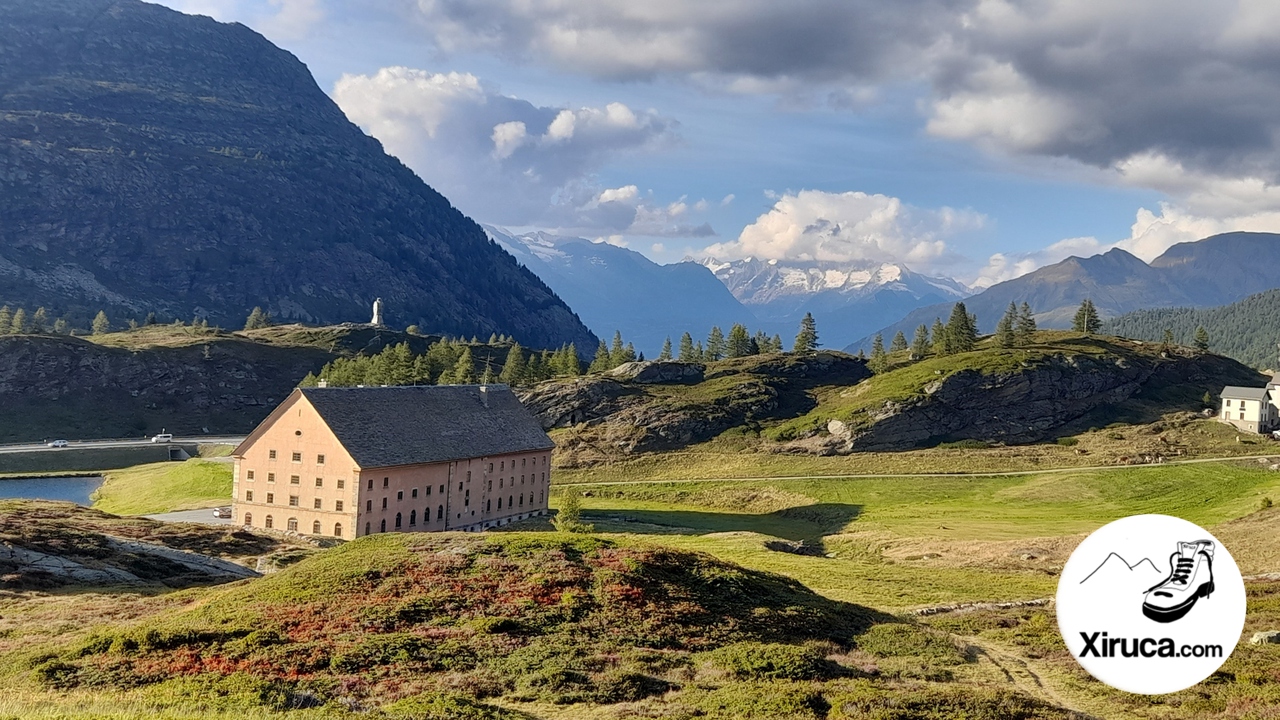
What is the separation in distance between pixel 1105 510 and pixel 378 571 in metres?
86.8

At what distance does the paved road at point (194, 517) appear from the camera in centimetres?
8969

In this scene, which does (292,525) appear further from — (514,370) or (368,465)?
(514,370)

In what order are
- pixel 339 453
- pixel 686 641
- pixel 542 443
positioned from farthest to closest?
pixel 542 443 < pixel 339 453 < pixel 686 641

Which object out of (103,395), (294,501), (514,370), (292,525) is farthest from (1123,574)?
(103,395)

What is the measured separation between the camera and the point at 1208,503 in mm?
99125

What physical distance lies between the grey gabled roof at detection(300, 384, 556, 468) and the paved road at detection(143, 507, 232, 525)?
18.2 meters

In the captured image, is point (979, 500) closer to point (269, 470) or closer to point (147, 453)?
point (269, 470)

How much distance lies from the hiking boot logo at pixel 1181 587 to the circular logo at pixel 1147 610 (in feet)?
0.08

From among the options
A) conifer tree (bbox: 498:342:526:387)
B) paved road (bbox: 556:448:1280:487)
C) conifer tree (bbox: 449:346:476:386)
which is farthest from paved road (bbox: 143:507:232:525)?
conifer tree (bbox: 498:342:526:387)

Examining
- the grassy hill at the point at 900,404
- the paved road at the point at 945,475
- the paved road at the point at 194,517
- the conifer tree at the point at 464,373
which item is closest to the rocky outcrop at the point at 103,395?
the conifer tree at the point at 464,373

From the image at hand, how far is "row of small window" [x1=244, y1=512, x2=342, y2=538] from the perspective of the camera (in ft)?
260

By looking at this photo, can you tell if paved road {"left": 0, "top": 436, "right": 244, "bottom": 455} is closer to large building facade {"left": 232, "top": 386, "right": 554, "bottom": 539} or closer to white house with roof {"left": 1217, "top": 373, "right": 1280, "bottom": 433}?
large building facade {"left": 232, "top": 386, "right": 554, "bottom": 539}

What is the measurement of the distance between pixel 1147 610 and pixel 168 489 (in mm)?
122533

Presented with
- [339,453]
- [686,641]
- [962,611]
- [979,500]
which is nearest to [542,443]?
[339,453]
